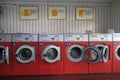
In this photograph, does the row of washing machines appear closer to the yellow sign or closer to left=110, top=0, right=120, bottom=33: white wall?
left=110, top=0, right=120, bottom=33: white wall

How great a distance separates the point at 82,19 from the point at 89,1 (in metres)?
0.67

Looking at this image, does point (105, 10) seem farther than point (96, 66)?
Yes

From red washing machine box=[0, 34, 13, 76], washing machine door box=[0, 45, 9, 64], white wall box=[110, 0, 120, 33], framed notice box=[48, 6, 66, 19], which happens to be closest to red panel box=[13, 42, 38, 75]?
red washing machine box=[0, 34, 13, 76]

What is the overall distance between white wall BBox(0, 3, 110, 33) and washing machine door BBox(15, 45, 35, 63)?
5.13ft

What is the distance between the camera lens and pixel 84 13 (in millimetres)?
6156

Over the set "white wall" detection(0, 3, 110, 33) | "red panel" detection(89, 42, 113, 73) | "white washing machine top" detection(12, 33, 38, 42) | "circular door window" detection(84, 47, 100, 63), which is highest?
"white wall" detection(0, 3, 110, 33)

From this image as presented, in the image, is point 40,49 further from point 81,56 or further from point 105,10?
point 105,10

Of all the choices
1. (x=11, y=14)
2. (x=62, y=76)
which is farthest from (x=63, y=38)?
(x=11, y=14)

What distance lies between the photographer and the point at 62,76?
4.57 meters

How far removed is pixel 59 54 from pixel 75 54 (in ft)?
1.54

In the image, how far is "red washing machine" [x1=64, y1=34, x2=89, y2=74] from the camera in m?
4.64

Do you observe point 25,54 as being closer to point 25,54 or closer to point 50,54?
point 25,54

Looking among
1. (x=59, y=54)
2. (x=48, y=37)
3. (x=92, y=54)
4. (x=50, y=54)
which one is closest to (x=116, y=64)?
(x=92, y=54)

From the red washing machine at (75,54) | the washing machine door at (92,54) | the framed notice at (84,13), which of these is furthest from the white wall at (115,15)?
the red washing machine at (75,54)
